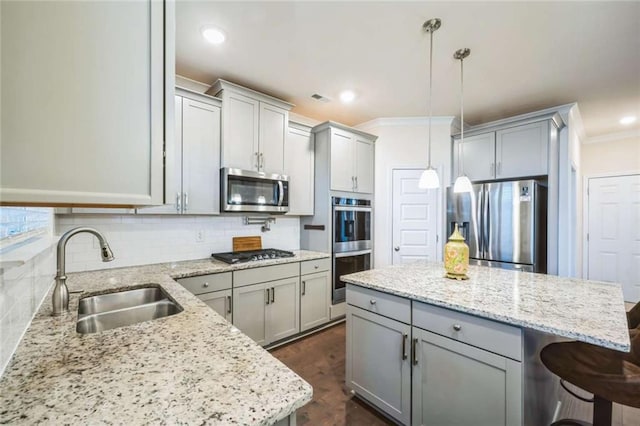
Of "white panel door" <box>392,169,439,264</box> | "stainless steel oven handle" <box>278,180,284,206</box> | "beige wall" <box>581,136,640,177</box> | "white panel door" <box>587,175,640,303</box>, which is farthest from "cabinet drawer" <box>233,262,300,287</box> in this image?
"beige wall" <box>581,136,640,177</box>

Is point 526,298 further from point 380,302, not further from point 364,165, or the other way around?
point 364,165

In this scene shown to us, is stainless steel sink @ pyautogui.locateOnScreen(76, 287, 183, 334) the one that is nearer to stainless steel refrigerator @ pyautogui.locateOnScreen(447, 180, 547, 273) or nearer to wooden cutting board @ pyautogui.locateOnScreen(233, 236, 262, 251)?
wooden cutting board @ pyautogui.locateOnScreen(233, 236, 262, 251)

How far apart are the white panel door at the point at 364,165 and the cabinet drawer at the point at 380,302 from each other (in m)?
1.94

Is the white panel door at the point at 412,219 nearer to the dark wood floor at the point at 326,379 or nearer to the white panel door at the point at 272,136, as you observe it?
the dark wood floor at the point at 326,379

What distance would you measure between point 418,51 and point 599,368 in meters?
2.34

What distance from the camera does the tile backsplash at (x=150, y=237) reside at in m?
2.23

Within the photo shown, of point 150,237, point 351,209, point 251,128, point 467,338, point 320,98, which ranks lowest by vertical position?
point 467,338

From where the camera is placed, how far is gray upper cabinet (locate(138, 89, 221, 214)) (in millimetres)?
2408

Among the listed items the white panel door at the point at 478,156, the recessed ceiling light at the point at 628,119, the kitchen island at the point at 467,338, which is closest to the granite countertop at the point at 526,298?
the kitchen island at the point at 467,338

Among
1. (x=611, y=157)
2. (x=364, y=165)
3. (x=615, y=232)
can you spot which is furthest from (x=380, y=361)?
(x=611, y=157)

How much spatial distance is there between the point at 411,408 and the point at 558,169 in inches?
126

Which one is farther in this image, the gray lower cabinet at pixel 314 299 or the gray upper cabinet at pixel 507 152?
the gray upper cabinet at pixel 507 152

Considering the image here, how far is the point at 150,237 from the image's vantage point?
256 cm

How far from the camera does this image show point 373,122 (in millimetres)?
4000
